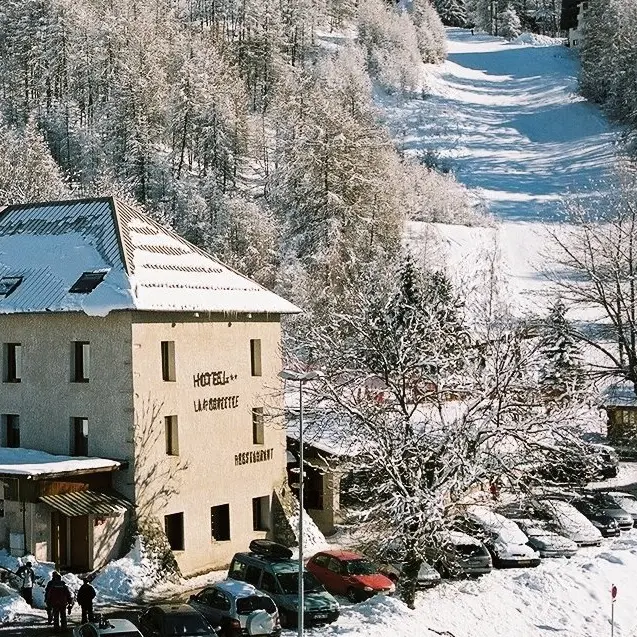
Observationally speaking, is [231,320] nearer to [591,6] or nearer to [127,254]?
[127,254]

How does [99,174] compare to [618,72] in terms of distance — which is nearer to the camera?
[99,174]

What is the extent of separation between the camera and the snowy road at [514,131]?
383 ft

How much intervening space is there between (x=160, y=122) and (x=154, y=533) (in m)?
66.1

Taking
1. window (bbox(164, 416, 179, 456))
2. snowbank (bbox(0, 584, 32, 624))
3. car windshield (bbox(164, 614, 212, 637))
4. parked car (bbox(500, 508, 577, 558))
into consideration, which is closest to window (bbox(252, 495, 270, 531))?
window (bbox(164, 416, 179, 456))

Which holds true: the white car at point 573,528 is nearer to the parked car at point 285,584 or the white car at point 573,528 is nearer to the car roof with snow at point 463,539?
the car roof with snow at point 463,539

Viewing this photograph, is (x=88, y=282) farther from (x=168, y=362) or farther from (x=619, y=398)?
(x=619, y=398)

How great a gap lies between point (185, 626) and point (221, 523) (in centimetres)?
1282

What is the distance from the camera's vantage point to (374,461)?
28125mm

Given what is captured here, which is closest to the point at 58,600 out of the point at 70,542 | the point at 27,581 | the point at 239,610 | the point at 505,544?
the point at 27,581

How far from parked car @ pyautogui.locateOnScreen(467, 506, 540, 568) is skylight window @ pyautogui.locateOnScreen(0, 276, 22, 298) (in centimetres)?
1677

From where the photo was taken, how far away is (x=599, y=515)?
3975 cm

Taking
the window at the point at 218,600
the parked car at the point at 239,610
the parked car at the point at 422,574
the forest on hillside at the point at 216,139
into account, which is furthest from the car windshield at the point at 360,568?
the forest on hillside at the point at 216,139

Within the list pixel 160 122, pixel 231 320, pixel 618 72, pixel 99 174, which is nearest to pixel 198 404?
pixel 231 320

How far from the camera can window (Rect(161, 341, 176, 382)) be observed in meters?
34.1
